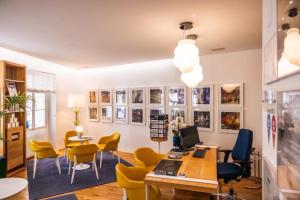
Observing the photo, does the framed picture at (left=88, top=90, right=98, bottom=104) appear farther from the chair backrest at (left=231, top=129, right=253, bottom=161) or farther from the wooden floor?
the chair backrest at (left=231, top=129, right=253, bottom=161)

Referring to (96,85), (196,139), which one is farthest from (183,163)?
(96,85)

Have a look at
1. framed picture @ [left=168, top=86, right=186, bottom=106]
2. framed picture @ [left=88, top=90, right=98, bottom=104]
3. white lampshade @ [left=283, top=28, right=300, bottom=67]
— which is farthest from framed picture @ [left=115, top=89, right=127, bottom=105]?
white lampshade @ [left=283, top=28, right=300, bottom=67]

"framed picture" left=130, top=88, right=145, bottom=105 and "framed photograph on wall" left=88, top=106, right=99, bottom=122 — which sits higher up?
"framed picture" left=130, top=88, right=145, bottom=105

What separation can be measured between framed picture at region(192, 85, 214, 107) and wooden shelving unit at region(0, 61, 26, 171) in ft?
13.7

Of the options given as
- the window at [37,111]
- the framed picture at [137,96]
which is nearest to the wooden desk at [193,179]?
the framed picture at [137,96]

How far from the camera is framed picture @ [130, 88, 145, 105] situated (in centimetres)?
562

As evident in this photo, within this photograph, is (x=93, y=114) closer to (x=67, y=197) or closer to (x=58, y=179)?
(x=58, y=179)

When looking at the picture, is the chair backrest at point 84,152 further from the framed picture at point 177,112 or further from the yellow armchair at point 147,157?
the framed picture at point 177,112

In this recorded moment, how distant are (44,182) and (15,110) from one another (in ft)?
6.03

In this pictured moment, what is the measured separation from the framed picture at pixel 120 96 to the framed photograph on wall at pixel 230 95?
280cm

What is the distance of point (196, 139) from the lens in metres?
3.59

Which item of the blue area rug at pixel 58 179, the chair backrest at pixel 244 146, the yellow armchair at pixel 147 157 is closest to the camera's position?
the chair backrest at pixel 244 146

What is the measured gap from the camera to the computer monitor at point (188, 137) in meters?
3.23

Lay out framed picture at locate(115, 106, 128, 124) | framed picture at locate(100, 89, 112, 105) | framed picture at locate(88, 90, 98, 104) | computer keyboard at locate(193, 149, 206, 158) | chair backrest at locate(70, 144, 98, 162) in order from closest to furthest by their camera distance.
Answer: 1. computer keyboard at locate(193, 149, 206, 158)
2. chair backrest at locate(70, 144, 98, 162)
3. framed picture at locate(115, 106, 128, 124)
4. framed picture at locate(100, 89, 112, 105)
5. framed picture at locate(88, 90, 98, 104)
